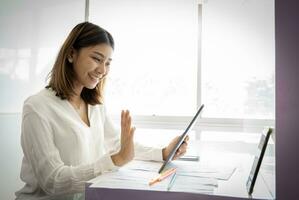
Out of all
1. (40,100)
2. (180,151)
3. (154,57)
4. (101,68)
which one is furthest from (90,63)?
(154,57)

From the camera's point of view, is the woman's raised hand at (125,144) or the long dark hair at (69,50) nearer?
the woman's raised hand at (125,144)

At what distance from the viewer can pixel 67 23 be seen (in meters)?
1.96

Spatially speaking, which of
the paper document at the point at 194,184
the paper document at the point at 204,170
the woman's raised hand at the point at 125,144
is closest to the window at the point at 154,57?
the paper document at the point at 204,170

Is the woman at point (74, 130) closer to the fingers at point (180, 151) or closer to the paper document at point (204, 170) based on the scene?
the fingers at point (180, 151)

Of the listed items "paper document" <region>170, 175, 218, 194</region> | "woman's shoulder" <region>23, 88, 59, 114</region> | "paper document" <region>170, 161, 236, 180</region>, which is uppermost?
"woman's shoulder" <region>23, 88, 59, 114</region>

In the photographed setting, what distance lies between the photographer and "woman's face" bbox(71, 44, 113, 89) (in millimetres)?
1246

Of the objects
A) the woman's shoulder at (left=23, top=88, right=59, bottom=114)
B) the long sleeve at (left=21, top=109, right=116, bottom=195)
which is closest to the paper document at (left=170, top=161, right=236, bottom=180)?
the long sleeve at (left=21, top=109, right=116, bottom=195)

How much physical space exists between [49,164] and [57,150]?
0.23ft

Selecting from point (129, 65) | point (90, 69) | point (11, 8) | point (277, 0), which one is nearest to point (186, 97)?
point (129, 65)

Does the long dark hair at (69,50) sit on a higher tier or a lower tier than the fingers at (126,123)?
higher

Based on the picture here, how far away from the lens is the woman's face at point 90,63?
125 cm

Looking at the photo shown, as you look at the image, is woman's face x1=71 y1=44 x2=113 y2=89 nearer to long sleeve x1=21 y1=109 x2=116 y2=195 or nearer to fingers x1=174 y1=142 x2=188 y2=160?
long sleeve x1=21 y1=109 x2=116 y2=195

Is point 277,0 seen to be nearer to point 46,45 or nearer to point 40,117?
point 40,117

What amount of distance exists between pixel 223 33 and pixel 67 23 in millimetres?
1078
